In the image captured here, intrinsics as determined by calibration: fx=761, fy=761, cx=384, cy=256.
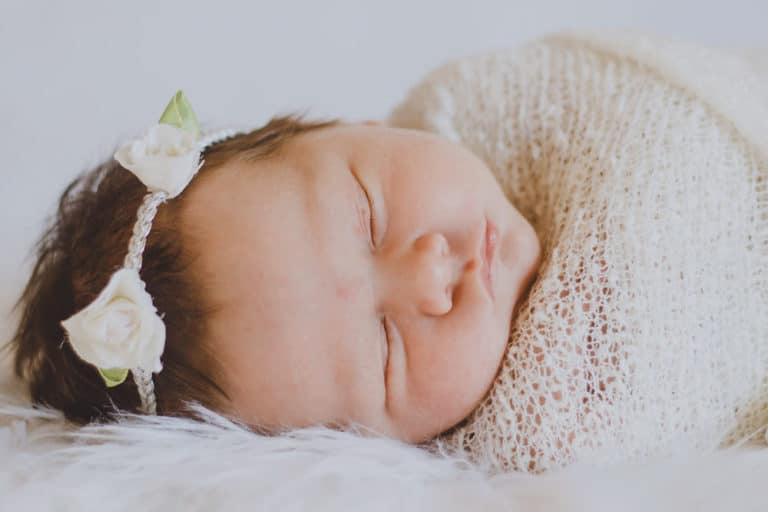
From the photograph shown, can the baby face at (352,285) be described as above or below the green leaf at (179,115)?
below

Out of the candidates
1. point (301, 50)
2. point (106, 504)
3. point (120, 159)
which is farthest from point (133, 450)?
point (301, 50)

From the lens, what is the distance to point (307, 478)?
832 mm

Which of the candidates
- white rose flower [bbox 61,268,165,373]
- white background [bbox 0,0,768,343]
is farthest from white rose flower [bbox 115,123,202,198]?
white background [bbox 0,0,768,343]

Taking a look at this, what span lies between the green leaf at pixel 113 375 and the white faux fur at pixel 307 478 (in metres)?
0.05

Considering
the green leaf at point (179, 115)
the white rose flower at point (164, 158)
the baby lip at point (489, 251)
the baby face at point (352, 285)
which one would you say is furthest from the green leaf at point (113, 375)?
the baby lip at point (489, 251)

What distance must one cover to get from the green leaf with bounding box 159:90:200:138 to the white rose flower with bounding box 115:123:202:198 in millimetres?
13

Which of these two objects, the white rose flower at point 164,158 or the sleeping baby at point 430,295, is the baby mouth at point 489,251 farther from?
the white rose flower at point 164,158

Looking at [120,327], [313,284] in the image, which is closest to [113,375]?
[120,327]

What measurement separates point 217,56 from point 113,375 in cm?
95

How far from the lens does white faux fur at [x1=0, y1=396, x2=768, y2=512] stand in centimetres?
80

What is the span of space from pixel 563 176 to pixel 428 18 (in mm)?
884

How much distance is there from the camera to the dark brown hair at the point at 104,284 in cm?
90

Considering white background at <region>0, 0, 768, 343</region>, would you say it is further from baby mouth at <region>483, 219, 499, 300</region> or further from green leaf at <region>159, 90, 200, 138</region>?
baby mouth at <region>483, 219, 499, 300</region>

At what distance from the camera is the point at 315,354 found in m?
0.90
